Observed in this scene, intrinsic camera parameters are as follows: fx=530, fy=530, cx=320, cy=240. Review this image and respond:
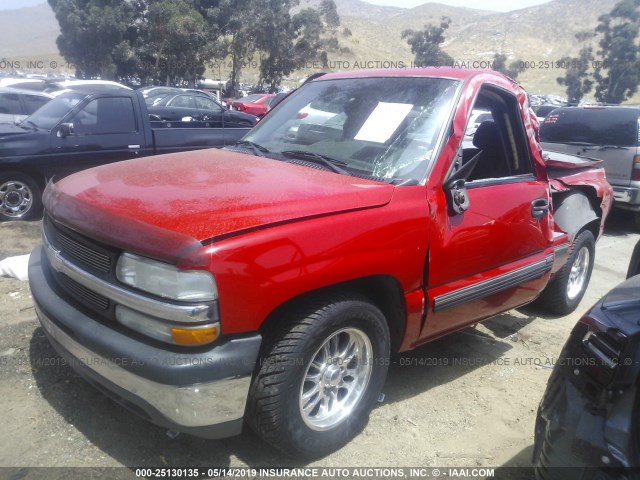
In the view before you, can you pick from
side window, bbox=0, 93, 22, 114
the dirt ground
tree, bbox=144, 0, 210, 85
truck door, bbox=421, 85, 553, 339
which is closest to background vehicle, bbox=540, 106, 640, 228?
the dirt ground

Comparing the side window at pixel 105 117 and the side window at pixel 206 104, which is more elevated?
the side window at pixel 105 117

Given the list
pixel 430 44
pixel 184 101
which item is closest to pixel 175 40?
pixel 184 101

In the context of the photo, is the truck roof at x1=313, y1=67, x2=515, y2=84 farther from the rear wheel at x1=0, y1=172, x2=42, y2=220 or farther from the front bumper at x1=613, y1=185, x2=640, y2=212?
the front bumper at x1=613, y1=185, x2=640, y2=212

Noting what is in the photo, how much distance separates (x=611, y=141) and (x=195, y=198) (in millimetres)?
7799

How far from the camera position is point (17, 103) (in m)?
10.4

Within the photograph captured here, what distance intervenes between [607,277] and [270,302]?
5.22 meters

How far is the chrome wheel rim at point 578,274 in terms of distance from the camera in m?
4.88

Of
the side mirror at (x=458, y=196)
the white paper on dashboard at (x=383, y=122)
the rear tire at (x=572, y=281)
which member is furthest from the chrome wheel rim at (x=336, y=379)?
the rear tire at (x=572, y=281)

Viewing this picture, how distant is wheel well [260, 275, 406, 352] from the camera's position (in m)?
2.39

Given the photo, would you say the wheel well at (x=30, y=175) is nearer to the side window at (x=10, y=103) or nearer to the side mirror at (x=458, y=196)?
the side window at (x=10, y=103)

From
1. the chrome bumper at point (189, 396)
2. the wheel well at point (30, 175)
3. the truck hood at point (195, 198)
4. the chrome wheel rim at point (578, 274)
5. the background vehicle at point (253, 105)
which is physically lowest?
the background vehicle at point (253, 105)

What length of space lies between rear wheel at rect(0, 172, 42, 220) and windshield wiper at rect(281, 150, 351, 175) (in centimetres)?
481

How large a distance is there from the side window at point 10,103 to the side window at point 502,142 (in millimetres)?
9791

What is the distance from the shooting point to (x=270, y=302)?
7.18 ft
